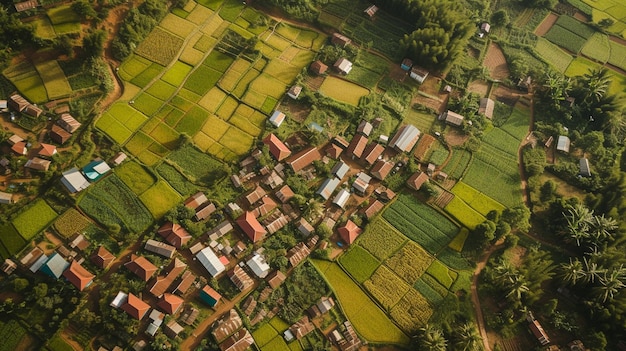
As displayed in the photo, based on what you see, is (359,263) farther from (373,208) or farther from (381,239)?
(373,208)

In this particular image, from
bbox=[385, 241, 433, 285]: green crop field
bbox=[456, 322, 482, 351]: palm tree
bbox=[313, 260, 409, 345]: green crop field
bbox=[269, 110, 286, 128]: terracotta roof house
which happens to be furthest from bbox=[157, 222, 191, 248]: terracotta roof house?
bbox=[456, 322, 482, 351]: palm tree

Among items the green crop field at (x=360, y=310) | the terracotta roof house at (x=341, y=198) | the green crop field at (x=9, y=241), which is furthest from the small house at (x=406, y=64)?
the green crop field at (x=9, y=241)

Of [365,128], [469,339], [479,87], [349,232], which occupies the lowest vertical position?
[349,232]

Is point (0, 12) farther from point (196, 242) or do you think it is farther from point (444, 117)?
point (444, 117)

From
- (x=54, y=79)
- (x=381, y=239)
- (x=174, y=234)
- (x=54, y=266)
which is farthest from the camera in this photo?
(x=54, y=79)

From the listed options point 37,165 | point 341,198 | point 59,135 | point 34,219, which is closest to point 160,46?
point 59,135

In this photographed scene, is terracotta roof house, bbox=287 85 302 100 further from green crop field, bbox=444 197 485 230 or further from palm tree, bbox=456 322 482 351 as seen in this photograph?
palm tree, bbox=456 322 482 351

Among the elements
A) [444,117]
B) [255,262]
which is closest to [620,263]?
[444,117]
